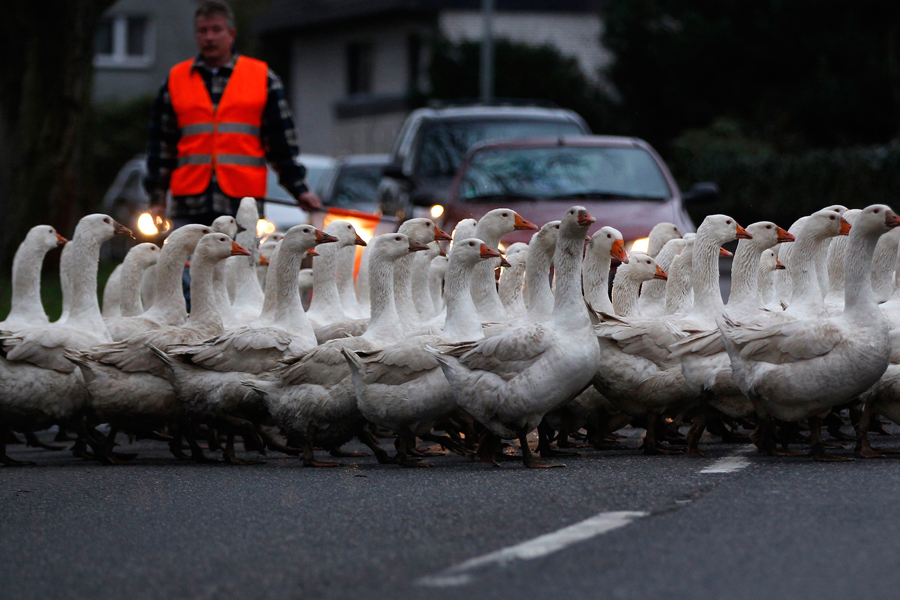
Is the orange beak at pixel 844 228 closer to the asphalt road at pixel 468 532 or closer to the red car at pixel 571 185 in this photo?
the asphalt road at pixel 468 532

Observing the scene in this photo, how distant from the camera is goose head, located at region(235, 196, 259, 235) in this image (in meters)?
10.5

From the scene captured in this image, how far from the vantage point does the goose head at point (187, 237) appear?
30.2ft

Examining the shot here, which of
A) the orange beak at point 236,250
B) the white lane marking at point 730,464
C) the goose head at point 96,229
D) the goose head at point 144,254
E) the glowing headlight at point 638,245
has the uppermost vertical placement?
the goose head at point 96,229

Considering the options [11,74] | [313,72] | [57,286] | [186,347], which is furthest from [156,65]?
[186,347]

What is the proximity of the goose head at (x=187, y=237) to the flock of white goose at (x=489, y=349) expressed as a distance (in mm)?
14

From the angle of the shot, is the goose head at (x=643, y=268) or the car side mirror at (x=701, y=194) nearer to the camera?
the goose head at (x=643, y=268)

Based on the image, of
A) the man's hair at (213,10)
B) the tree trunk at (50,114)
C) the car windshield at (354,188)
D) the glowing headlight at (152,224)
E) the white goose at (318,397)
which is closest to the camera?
the white goose at (318,397)

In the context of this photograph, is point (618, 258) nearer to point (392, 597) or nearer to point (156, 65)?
point (392, 597)

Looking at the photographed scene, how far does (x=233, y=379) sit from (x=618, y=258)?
2541mm

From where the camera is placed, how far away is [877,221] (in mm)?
7430

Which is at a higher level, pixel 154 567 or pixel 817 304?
pixel 817 304

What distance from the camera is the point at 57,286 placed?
18.2 meters

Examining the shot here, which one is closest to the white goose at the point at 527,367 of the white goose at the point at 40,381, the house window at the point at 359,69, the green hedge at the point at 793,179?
the white goose at the point at 40,381

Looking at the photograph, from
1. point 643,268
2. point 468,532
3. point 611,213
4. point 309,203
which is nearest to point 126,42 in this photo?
point 611,213
